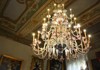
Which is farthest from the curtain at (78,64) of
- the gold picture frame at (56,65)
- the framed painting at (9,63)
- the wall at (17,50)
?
the framed painting at (9,63)

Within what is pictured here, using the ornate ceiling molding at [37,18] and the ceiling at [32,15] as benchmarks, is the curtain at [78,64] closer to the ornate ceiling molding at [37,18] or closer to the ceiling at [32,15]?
the ceiling at [32,15]

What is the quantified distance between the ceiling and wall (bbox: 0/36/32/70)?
0.30 meters

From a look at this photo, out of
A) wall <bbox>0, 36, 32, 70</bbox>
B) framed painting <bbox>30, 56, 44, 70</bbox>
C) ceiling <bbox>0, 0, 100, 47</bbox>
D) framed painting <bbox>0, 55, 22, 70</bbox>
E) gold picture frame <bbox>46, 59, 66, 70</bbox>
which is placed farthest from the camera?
gold picture frame <bbox>46, 59, 66, 70</bbox>

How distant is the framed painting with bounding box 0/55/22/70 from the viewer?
229 inches

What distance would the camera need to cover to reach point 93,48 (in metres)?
7.02

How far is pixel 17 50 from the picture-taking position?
21.8ft

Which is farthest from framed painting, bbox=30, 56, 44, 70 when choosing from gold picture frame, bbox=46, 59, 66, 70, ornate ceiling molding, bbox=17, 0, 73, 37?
ornate ceiling molding, bbox=17, 0, 73, 37

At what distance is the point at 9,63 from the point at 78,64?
3.94m

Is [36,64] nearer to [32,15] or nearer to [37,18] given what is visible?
[37,18]

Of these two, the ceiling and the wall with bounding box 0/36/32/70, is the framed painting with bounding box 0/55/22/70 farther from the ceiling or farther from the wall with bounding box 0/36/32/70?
the ceiling

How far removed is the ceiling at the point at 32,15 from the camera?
186 inches

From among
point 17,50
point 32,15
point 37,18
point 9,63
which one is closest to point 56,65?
point 17,50

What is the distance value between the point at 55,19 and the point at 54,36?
0.65 metres

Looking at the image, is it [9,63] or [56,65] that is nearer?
[9,63]
